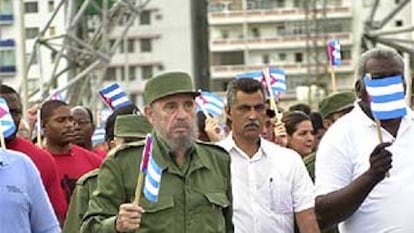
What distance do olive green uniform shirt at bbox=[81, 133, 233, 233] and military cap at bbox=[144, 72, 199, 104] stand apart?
0.69 feet

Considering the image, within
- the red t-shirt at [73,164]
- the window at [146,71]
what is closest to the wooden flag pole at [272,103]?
the red t-shirt at [73,164]

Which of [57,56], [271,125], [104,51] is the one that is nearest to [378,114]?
[271,125]

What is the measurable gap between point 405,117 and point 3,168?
1946 mm

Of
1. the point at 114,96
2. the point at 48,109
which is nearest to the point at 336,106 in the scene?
the point at 48,109

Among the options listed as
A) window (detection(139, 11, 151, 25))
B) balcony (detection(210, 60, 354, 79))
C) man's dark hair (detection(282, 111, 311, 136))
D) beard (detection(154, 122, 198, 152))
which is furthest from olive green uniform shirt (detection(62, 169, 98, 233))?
balcony (detection(210, 60, 354, 79))

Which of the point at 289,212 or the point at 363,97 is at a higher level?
the point at 363,97

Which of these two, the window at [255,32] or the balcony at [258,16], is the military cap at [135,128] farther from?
the window at [255,32]

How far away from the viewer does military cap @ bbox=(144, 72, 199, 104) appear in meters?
6.77

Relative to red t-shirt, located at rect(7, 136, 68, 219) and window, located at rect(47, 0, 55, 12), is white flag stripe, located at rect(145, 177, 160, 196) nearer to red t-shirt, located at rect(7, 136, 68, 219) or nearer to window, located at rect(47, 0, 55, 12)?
red t-shirt, located at rect(7, 136, 68, 219)

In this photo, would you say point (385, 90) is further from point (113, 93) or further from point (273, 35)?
point (273, 35)

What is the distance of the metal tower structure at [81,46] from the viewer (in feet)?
92.2

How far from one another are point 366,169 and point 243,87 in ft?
4.62

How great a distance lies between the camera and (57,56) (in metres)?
28.0

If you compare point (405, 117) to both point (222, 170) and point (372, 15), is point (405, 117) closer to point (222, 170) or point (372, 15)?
point (222, 170)
